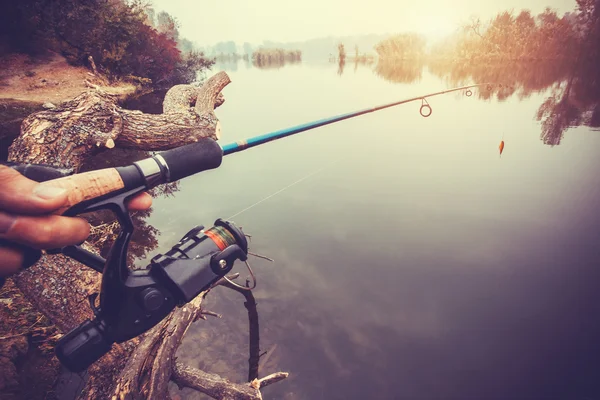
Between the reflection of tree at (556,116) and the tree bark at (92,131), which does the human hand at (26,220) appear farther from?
the reflection of tree at (556,116)

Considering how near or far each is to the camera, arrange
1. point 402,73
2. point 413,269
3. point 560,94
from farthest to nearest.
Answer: point 402,73, point 560,94, point 413,269

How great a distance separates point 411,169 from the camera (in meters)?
12.6

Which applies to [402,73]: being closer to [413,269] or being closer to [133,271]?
[413,269]

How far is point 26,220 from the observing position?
1.11 m

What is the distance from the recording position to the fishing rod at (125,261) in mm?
1285

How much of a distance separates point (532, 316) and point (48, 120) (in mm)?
8563

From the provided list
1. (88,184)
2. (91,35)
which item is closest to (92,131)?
(88,184)

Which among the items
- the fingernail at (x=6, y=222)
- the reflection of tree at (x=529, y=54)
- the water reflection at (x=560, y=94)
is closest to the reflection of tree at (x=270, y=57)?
the reflection of tree at (x=529, y=54)

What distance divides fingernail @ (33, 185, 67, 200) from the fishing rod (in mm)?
50

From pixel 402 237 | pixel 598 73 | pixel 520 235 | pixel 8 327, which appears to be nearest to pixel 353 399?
pixel 402 237

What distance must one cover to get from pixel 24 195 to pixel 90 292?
105 inches

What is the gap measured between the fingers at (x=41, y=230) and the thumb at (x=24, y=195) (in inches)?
1.5

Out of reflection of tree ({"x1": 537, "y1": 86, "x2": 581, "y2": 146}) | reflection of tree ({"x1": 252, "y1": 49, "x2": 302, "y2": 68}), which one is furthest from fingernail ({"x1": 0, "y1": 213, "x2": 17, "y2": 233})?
reflection of tree ({"x1": 252, "y1": 49, "x2": 302, "y2": 68})

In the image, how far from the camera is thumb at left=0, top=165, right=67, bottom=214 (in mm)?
1074
